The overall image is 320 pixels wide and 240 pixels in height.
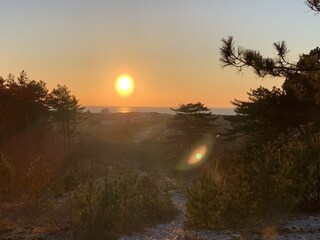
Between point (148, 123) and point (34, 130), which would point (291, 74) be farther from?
point (148, 123)

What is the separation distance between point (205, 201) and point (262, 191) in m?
3.01

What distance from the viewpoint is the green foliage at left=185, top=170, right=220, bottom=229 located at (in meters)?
15.0

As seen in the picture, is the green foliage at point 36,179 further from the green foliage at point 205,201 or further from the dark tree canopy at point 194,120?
the dark tree canopy at point 194,120

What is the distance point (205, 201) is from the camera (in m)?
15.1

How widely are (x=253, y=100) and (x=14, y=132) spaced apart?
3266 cm

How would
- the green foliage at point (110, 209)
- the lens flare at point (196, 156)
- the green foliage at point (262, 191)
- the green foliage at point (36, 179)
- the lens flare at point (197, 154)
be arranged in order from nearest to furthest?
the green foliage at point (110, 209) < the green foliage at point (262, 191) < the green foliage at point (36, 179) < the lens flare at point (196, 156) < the lens flare at point (197, 154)

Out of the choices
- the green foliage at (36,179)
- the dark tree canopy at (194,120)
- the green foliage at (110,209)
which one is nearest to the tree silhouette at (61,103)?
the dark tree canopy at (194,120)

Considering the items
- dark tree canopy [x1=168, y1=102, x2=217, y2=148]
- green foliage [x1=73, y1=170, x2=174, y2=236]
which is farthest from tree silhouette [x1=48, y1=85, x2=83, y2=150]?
green foliage [x1=73, y1=170, x2=174, y2=236]

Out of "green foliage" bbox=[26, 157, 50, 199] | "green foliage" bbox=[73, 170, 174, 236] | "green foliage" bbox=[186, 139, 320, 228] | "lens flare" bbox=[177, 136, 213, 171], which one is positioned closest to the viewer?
"green foliage" bbox=[73, 170, 174, 236]

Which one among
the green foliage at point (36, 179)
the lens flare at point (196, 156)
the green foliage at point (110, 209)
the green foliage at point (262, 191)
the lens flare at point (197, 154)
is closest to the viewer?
the green foliage at point (110, 209)

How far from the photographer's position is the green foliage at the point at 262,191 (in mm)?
15625

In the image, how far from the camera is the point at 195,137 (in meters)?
50.8

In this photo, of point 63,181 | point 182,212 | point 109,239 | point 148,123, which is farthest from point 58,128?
point 109,239

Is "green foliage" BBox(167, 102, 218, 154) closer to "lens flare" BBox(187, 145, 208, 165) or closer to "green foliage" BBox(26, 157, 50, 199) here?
"lens flare" BBox(187, 145, 208, 165)
